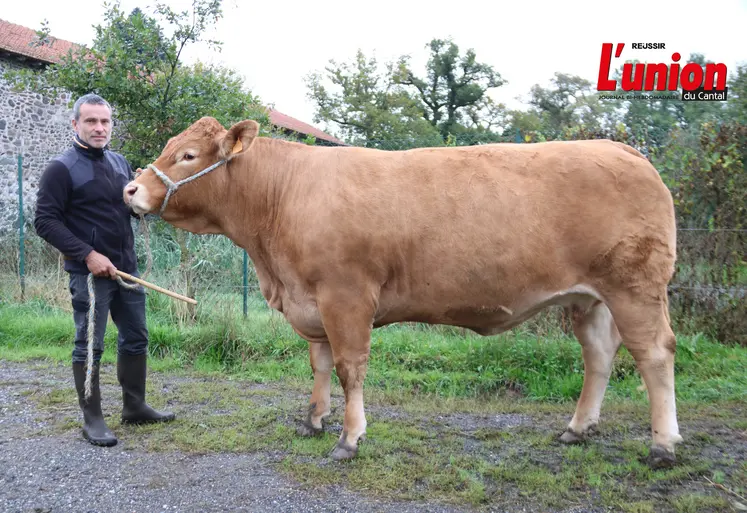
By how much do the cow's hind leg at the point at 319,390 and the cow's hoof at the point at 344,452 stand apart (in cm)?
53

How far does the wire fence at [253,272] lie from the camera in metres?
6.45

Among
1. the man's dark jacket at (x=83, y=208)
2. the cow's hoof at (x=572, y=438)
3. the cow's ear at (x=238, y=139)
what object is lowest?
the cow's hoof at (x=572, y=438)

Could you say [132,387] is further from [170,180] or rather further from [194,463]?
[170,180]

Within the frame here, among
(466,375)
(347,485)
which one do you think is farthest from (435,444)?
(466,375)

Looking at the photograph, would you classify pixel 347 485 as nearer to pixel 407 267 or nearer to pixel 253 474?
pixel 253 474

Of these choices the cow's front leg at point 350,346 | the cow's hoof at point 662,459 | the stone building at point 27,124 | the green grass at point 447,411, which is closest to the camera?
the green grass at point 447,411

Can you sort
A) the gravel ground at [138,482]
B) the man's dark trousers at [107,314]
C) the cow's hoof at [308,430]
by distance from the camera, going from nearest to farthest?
1. the gravel ground at [138,482]
2. the man's dark trousers at [107,314]
3. the cow's hoof at [308,430]

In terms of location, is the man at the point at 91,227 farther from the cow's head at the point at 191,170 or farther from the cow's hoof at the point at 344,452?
the cow's hoof at the point at 344,452

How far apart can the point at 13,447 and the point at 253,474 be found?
1.85 metres

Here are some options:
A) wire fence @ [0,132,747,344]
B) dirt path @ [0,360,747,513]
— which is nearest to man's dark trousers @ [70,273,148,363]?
dirt path @ [0,360,747,513]

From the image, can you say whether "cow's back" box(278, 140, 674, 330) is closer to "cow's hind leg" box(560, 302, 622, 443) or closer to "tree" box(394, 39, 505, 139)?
"cow's hind leg" box(560, 302, 622, 443)

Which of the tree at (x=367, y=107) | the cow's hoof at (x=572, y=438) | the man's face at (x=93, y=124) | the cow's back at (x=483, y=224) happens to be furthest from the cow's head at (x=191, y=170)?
the tree at (x=367, y=107)

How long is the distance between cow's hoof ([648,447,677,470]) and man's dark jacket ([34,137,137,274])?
156 inches

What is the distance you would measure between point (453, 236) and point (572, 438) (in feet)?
5.79
